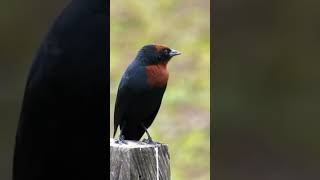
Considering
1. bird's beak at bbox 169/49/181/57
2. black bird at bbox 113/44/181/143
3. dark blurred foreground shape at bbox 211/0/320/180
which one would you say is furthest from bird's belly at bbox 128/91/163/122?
dark blurred foreground shape at bbox 211/0/320/180

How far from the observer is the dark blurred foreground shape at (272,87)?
59.5 inches

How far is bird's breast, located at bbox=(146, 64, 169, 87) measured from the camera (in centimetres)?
127

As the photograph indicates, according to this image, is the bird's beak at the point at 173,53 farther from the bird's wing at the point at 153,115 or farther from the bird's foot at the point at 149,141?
the bird's foot at the point at 149,141

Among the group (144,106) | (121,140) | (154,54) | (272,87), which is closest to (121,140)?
(121,140)

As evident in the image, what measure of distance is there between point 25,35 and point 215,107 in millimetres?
578

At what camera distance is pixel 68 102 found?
132 centimetres

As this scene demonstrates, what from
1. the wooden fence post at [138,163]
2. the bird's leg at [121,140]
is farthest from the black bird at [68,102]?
the wooden fence post at [138,163]

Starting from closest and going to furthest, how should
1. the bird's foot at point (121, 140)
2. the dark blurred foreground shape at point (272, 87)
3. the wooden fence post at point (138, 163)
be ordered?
the wooden fence post at point (138, 163) < the bird's foot at point (121, 140) < the dark blurred foreground shape at point (272, 87)

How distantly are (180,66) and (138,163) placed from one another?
1.16 ft

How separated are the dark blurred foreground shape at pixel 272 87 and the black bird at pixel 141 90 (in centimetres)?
27

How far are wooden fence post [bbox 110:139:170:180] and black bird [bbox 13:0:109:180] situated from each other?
16 cm

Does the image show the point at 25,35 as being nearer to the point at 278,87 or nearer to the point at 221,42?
the point at 221,42

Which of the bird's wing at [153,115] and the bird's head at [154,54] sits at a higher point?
the bird's head at [154,54]

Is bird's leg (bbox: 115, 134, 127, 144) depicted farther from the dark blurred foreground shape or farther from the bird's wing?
the dark blurred foreground shape
